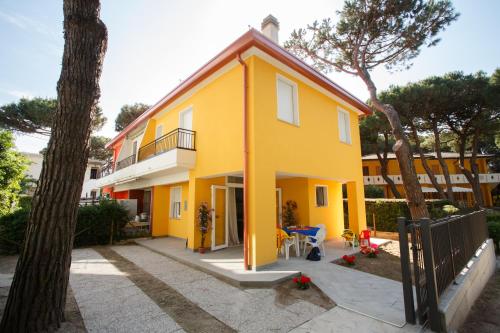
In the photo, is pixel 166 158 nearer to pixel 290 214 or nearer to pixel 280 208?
pixel 280 208

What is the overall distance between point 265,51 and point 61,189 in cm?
641

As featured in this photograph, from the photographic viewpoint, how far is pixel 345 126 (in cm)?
1216

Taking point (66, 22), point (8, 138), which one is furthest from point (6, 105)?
point (66, 22)

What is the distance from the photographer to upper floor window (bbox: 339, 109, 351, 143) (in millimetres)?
11844

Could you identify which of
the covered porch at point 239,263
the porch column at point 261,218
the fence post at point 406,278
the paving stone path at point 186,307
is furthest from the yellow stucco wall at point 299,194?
the fence post at point 406,278

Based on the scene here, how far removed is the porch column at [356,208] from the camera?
11.7m

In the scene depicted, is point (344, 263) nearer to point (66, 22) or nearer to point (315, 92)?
point (315, 92)

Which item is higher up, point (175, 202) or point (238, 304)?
point (175, 202)

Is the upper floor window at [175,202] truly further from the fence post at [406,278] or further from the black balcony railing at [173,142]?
the fence post at [406,278]

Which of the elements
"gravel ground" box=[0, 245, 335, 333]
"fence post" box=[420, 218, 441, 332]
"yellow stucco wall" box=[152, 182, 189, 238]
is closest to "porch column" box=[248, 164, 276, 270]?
"gravel ground" box=[0, 245, 335, 333]

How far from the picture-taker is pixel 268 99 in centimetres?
769

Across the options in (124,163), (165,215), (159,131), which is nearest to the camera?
(159,131)

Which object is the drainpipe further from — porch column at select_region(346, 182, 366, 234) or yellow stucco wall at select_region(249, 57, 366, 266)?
porch column at select_region(346, 182, 366, 234)

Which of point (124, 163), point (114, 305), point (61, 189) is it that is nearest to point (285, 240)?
point (114, 305)
